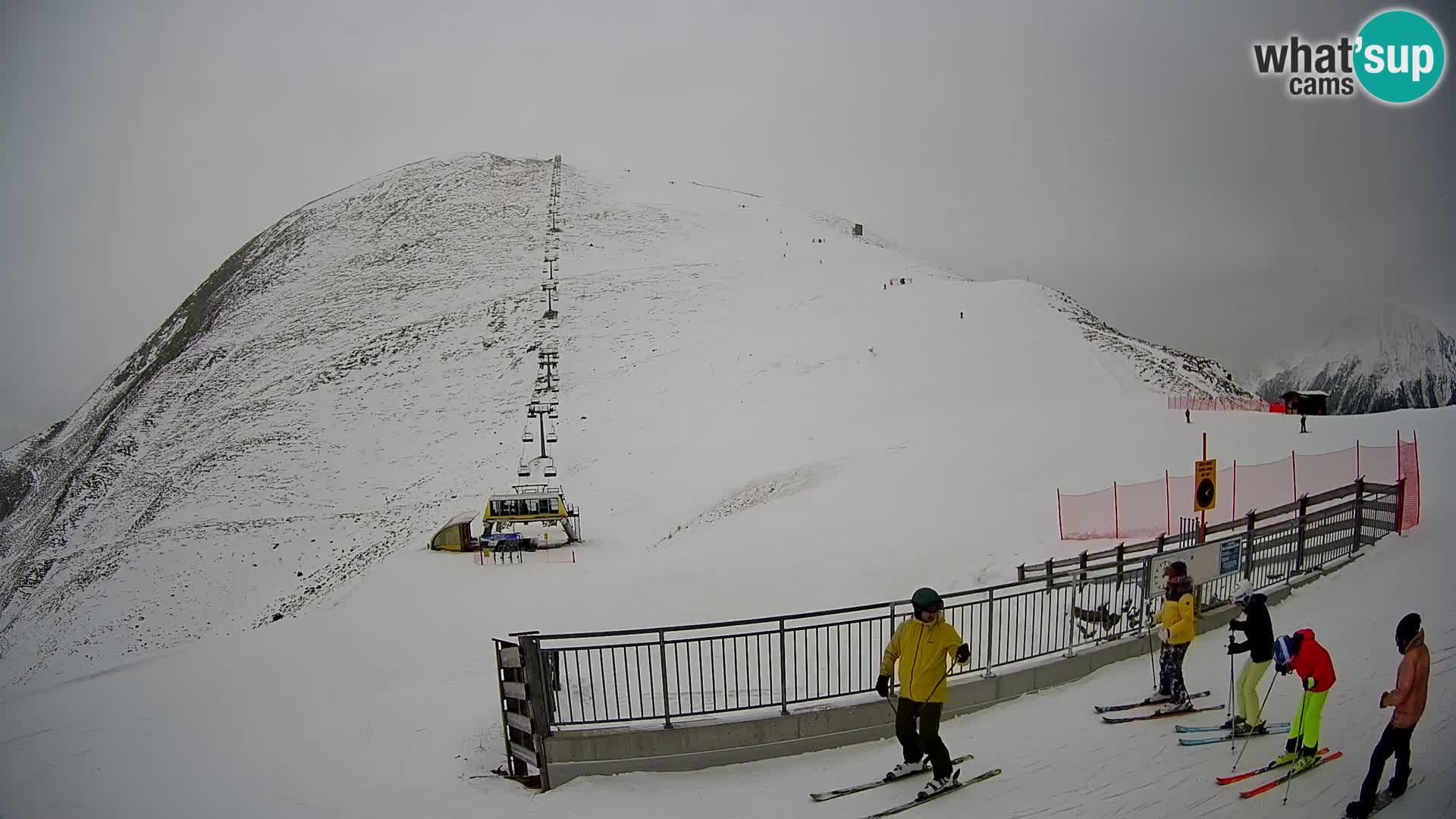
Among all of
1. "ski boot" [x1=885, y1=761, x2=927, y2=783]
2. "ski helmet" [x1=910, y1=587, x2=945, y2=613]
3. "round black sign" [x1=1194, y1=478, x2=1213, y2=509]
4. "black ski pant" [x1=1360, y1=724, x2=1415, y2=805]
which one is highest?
"round black sign" [x1=1194, y1=478, x2=1213, y2=509]

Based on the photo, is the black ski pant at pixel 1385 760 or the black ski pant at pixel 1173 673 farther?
the black ski pant at pixel 1173 673

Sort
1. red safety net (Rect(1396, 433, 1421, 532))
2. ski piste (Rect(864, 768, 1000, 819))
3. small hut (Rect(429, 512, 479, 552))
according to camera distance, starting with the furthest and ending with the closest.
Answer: small hut (Rect(429, 512, 479, 552)), red safety net (Rect(1396, 433, 1421, 532)), ski piste (Rect(864, 768, 1000, 819))

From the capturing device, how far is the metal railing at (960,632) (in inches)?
325

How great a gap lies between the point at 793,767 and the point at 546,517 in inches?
820

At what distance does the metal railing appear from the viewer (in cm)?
825

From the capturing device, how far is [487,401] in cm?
4469

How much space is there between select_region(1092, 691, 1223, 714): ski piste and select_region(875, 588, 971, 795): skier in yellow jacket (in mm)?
2524

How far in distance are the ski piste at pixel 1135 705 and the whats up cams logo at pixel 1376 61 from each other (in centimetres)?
792

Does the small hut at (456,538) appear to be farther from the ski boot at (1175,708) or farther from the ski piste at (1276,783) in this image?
the ski piste at (1276,783)

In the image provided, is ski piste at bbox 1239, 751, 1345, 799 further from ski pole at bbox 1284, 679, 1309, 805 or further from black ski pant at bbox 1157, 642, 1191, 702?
black ski pant at bbox 1157, 642, 1191, 702

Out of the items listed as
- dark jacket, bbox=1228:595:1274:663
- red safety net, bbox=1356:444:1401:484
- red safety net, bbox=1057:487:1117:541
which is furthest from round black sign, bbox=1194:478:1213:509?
red safety net, bbox=1356:444:1401:484

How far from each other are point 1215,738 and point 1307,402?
29177mm

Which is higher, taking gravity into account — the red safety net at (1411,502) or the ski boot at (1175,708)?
the red safety net at (1411,502)

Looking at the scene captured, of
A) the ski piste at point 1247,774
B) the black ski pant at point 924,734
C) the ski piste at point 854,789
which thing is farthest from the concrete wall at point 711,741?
the ski piste at point 1247,774
